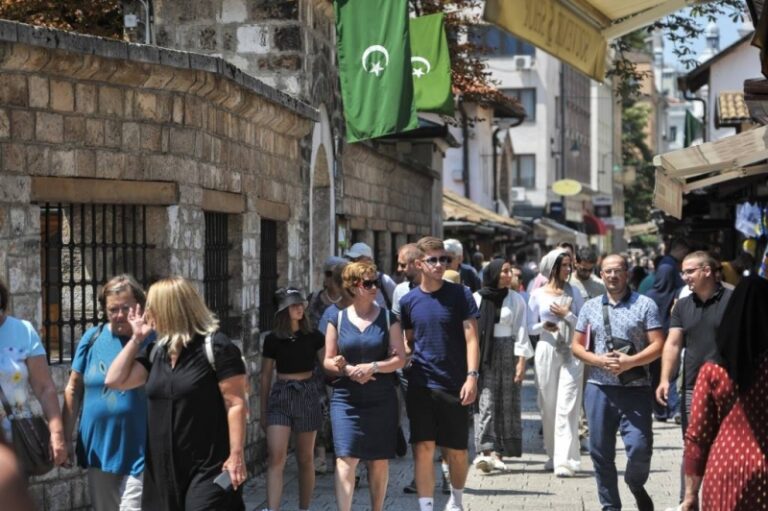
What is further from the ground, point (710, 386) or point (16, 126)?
point (16, 126)

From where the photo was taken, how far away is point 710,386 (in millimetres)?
5668

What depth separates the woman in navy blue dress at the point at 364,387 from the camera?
913 centimetres

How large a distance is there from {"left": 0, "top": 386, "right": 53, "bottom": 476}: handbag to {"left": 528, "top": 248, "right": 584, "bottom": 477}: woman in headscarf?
5906 millimetres

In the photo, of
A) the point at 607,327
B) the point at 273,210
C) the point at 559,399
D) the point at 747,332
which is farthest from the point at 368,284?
the point at 273,210

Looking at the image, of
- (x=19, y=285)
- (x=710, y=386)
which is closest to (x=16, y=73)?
(x=19, y=285)

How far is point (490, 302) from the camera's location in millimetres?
12945

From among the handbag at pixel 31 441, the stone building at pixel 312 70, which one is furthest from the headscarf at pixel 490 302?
the handbag at pixel 31 441

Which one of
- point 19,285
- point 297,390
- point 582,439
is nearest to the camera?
point 19,285

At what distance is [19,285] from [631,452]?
3730mm

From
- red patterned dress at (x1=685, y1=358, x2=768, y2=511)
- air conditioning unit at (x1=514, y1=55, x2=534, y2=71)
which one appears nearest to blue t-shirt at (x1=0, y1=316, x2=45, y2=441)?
red patterned dress at (x1=685, y1=358, x2=768, y2=511)

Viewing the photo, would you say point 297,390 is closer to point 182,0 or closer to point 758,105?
point 758,105

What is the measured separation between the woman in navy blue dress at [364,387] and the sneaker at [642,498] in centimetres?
149

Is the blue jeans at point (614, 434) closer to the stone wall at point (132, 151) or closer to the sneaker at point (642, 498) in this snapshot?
the sneaker at point (642, 498)

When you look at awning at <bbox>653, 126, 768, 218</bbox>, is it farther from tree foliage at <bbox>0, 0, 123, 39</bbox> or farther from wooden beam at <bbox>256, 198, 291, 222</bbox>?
tree foliage at <bbox>0, 0, 123, 39</bbox>
